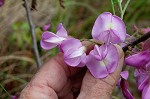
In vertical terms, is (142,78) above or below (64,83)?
above

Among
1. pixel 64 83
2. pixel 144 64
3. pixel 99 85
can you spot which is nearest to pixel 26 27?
pixel 64 83

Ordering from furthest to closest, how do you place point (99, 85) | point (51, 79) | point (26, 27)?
point (26, 27), point (51, 79), point (99, 85)

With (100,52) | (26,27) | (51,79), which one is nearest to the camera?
(100,52)

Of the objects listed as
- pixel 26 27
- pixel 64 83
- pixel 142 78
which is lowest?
pixel 26 27

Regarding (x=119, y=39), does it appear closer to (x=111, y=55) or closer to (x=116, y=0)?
(x=111, y=55)

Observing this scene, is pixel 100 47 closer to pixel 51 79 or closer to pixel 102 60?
pixel 102 60

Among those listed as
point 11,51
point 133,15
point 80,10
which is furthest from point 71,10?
point 11,51

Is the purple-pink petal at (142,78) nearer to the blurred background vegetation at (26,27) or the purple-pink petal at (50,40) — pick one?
the purple-pink petal at (50,40)
